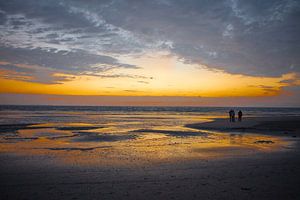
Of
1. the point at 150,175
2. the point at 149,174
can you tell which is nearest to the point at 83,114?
the point at 149,174

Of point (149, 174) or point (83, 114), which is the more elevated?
point (149, 174)

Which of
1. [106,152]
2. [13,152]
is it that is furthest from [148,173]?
[13,152]

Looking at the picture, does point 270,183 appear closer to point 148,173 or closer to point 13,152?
point 148,173

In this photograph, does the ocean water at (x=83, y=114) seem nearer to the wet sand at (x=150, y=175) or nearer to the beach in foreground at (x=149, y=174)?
the wet sand at (x=150, y=175)

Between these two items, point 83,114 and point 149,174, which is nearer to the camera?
point 149,174

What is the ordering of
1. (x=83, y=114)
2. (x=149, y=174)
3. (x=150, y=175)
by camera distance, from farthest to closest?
(x=83, y=114) → (x=149, y=174) → (x=150, y=175)

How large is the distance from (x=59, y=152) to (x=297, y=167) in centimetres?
1200

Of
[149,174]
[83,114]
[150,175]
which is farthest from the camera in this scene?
[83,114]

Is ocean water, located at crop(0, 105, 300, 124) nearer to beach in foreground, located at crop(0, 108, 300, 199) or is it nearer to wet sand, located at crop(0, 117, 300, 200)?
wet sand, located at crop(0, 117, 300, 200)

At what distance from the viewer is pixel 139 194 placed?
8.00 m

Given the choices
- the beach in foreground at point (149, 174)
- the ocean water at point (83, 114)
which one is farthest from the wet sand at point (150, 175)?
the ocean water at point (83, 114)

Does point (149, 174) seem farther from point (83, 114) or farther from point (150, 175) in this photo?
point (83, 114)

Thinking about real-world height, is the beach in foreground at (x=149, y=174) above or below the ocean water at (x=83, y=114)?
above

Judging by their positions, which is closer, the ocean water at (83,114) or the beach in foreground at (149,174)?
the beach in foreground at (149,174)
